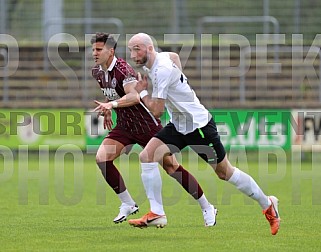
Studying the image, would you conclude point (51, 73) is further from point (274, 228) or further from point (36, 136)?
point (274, 228)

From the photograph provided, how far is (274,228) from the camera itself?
361 inches

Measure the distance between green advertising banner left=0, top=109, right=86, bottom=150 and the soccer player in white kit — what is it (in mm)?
11493

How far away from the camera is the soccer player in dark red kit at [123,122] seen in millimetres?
9984

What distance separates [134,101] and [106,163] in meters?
1.02

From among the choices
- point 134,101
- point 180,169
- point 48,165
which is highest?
point 134,101

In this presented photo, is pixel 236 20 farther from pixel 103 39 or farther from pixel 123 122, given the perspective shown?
pixel 103 39

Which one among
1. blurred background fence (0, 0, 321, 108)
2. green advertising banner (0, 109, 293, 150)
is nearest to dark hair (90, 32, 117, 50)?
green advertising banner (0, 109, 293, 150)

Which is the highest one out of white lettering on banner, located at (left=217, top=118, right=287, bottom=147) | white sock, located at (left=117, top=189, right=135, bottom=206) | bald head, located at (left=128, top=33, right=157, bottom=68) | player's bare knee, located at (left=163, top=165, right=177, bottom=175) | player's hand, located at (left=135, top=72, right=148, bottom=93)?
bald head, located at (left=128, top=33, right=157, bottom=68)

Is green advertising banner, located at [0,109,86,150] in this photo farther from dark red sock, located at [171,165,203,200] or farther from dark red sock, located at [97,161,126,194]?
dark red sock, located at [171,165,203,200]

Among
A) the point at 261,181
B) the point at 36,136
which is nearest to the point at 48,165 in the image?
the point at 36,136

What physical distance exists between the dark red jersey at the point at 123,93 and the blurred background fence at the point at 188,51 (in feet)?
36.7

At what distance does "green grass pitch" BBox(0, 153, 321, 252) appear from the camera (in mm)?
8625

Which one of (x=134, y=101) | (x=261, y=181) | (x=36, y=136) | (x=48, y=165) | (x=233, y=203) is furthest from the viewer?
(x=36, y=136)

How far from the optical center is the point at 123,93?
400 inches
